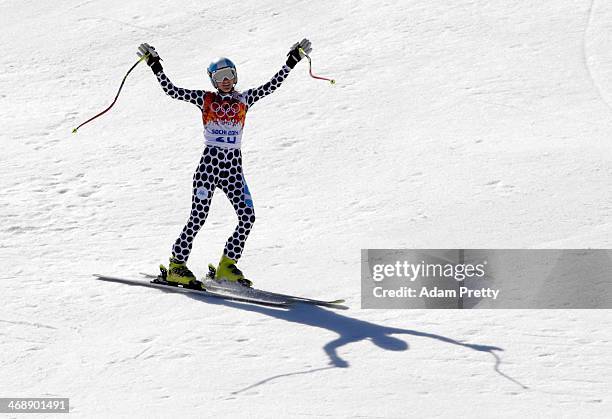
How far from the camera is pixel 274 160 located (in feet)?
43.3

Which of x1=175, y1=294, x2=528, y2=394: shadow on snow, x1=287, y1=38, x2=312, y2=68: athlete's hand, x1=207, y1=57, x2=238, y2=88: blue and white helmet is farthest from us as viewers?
x1=287, y1=38, x2=312, y2=68: athlete's hand

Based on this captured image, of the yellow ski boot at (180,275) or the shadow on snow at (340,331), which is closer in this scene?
the shadow on snow at (340,331)

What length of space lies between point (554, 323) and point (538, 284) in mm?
771

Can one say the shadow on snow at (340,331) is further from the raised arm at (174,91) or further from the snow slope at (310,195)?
the raised arm at (174,91)

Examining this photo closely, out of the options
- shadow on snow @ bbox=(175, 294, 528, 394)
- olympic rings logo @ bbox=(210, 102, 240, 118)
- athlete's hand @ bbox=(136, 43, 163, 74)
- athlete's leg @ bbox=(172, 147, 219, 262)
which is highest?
athlete's hand @ bbox=(136, 43, 163, 74)

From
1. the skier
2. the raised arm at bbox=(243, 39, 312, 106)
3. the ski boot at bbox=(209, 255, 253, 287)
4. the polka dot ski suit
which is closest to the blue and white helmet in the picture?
the skier

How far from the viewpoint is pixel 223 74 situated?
9484 mm

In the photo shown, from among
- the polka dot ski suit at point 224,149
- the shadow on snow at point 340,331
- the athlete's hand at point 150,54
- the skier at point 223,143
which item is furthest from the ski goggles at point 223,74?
the shadow on snow at point 340,331

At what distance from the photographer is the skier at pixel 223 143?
9547 millimetres

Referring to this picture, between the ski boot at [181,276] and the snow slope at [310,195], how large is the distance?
158 millimetres

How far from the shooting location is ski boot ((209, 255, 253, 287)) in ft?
32.1

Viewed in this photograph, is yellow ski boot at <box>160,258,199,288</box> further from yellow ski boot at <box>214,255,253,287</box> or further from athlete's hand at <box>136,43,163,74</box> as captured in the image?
athlete's hand at <box>136,43,163,74</box>

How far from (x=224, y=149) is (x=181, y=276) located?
1.09m

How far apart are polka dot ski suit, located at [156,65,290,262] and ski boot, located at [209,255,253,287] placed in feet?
0.26
